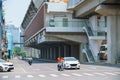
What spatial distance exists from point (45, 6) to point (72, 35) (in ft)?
34.4

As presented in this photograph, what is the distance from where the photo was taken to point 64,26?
77250 millimetres

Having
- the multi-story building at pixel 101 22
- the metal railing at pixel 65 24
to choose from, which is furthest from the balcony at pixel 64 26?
the multi-story building at pixel 101 22

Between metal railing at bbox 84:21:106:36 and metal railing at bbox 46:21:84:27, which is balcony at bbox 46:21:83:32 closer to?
metal railing at bbox 46:21:84:27

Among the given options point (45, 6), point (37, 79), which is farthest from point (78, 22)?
point (37, 79)

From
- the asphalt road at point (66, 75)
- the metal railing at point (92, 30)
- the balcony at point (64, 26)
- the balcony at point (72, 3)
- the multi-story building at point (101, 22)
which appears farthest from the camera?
the balcony at point (64, 26)

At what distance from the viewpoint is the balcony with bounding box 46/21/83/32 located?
250ft

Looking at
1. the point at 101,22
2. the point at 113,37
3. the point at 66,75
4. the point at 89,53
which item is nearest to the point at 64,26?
the point at 101,22

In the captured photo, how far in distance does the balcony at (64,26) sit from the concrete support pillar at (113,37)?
1949cm

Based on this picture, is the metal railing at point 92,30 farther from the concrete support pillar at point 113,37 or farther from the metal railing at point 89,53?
the concrete support pillar at point 113,37

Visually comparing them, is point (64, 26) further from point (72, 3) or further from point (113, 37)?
point (113, 37)

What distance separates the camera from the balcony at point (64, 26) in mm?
76250

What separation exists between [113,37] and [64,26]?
2071 cm

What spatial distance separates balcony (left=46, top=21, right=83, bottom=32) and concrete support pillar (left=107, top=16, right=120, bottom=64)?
1949 centimetres

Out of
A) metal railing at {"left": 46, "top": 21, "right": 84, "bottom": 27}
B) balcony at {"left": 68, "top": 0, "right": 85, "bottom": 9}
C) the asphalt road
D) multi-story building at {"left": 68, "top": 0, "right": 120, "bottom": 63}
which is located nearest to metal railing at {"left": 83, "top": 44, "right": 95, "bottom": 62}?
multi-story building at {"left": 68, "top": 0, "right": 120, "bottom": 63}
